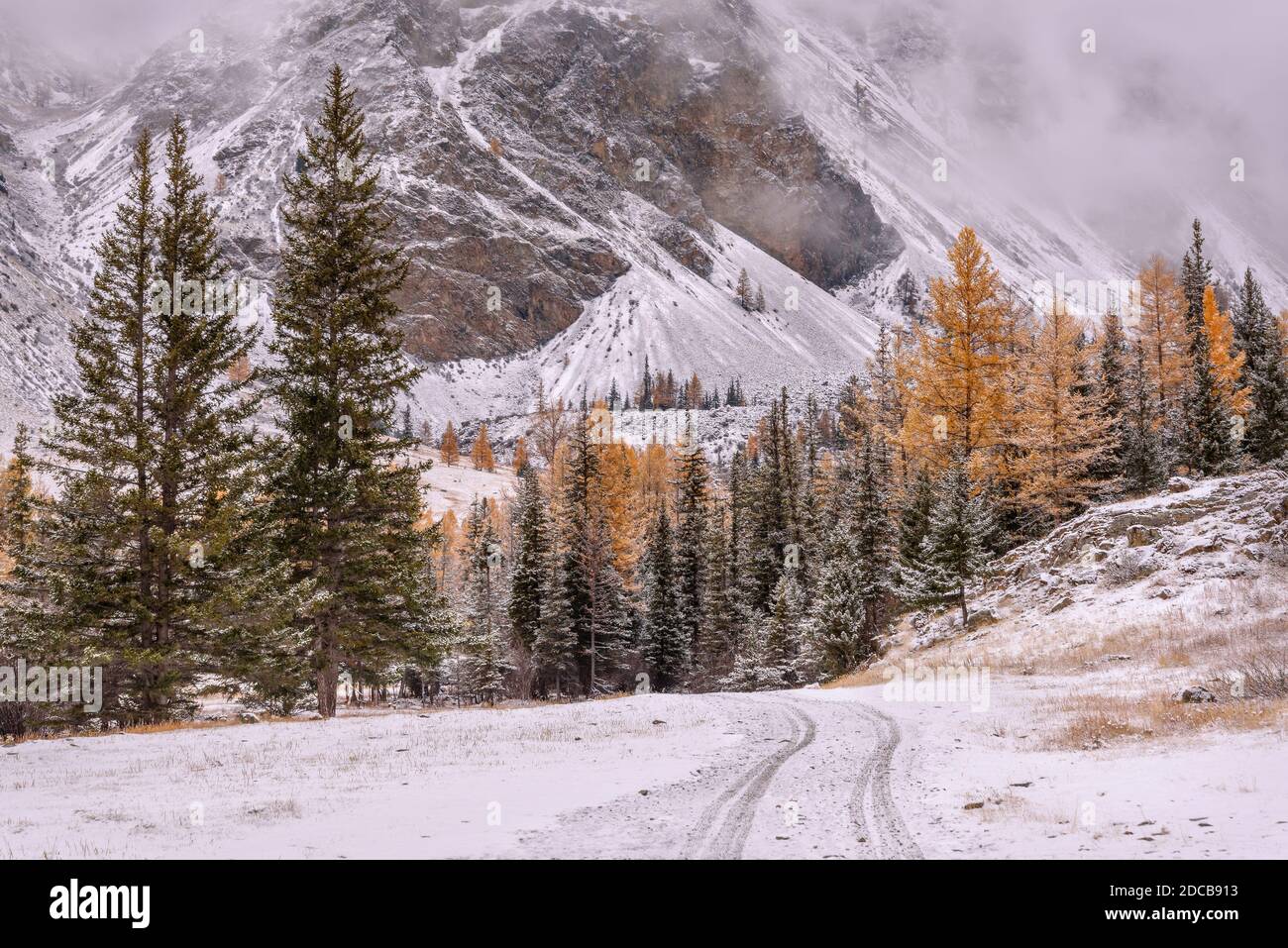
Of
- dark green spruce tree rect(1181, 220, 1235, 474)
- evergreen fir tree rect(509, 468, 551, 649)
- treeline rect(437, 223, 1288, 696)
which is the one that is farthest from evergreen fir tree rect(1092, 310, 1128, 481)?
evergreen fir tree rect(509, 468, 551, 649)

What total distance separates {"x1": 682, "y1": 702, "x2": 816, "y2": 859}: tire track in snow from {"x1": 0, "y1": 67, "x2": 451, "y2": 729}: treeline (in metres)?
12.0

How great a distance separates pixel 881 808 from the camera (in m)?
8.70

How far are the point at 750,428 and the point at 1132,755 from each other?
175262 mm

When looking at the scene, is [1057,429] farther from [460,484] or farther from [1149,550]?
[460,484]

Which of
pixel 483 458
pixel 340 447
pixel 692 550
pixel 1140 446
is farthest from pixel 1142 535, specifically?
pixel 483 458

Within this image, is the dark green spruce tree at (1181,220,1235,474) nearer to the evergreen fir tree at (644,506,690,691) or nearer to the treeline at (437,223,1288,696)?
the treeline at (437,223,1288,696)

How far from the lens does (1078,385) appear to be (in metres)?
37.6

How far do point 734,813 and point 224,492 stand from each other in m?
18.9

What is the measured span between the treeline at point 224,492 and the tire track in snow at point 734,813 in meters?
12.0
